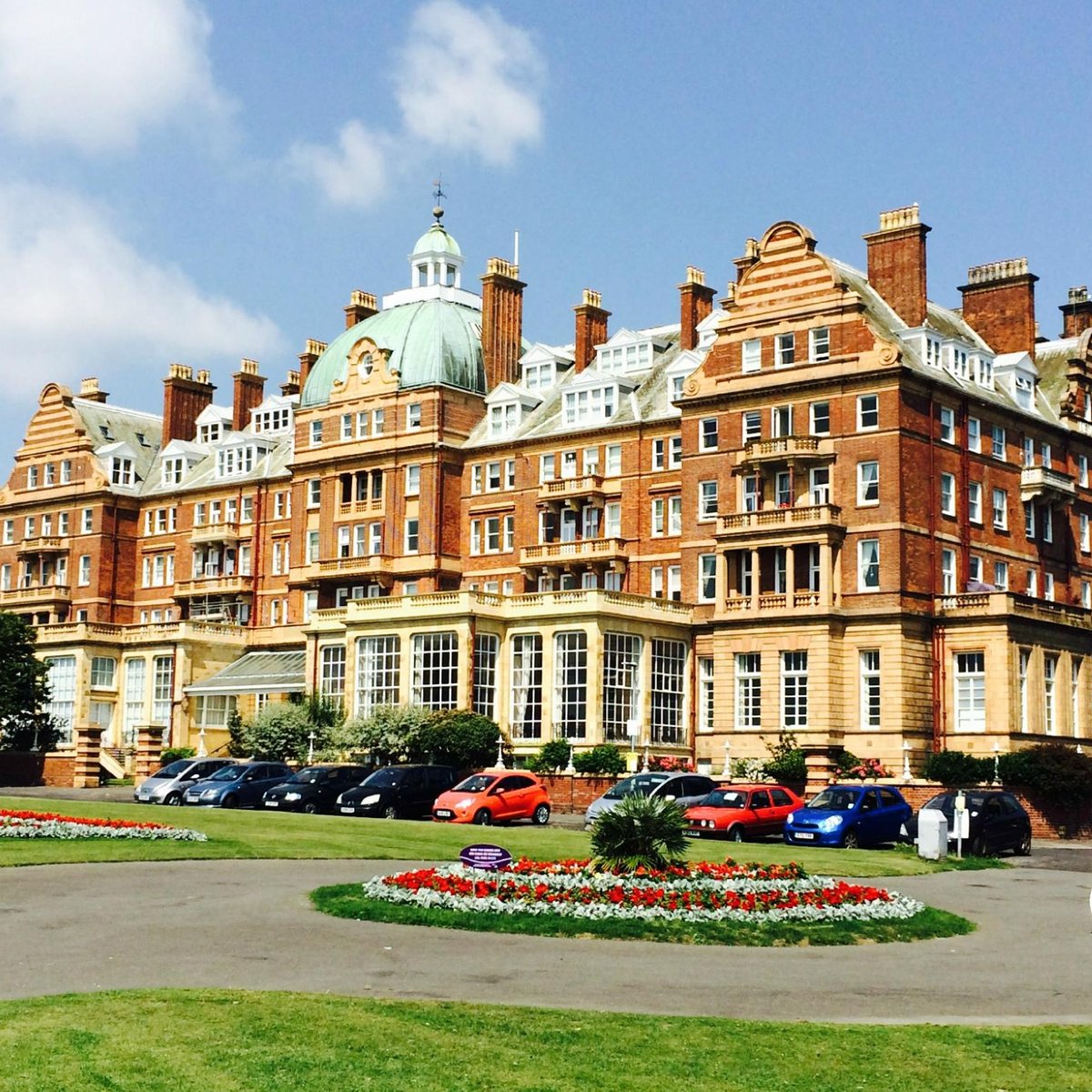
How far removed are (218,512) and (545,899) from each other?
67.8 metres

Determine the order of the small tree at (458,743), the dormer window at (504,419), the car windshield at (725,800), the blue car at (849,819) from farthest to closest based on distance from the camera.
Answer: the dormer window at (504,419) < the small tree at (458,743) < the car windshield at (725,800) < the blue car at (849,819)

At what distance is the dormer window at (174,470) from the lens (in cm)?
9162

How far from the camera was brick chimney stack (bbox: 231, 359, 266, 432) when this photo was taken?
92.2 m

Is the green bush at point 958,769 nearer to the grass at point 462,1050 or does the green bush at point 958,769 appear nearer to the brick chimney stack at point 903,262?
the brick chimney stack at point 903,262

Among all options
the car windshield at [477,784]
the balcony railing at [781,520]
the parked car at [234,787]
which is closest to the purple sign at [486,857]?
the car windshield at [477,784]

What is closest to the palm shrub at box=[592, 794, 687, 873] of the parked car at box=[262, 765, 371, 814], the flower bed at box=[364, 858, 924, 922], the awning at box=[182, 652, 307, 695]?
the flower bed at box=[364, 858, 924, 922]

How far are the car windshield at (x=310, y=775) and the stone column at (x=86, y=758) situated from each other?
17.9 meters

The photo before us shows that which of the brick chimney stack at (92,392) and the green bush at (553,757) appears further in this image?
the brick chimney stack at (92,392)

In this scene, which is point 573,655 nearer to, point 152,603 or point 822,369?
point 822,369

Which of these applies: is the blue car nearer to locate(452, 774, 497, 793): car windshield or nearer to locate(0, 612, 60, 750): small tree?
locate(452, 774, 497, 793): car windshield

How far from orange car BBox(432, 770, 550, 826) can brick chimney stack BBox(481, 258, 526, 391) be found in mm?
34517

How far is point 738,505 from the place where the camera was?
61.5m

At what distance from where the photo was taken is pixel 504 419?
7412cm

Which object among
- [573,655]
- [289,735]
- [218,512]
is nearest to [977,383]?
[573,655]
